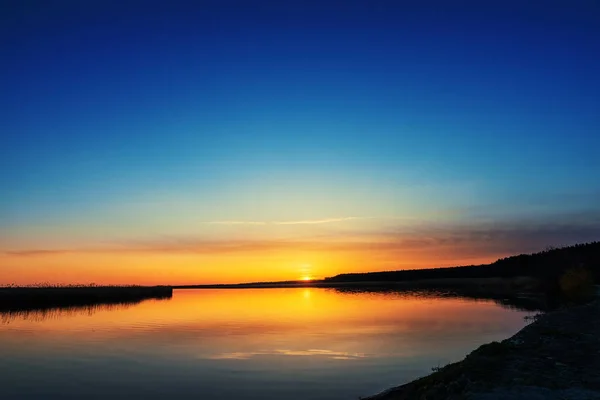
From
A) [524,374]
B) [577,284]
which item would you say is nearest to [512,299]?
[577,284]

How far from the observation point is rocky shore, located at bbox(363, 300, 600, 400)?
51.9 feet

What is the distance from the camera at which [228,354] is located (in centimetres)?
3462

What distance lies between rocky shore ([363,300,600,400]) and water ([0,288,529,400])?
4606 millimetres

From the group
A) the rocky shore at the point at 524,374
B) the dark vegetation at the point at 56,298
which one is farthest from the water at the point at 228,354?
the dark vegetation at the point at 56,298

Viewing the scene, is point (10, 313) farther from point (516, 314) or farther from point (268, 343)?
point (516, 314)

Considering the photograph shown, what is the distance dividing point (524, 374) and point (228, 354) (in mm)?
20789

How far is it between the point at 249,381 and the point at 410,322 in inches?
1206

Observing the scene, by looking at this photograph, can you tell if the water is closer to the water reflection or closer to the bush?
the water reflection

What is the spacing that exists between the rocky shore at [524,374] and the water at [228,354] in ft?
15.1

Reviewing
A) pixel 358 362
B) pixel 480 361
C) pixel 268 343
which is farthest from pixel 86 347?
pixel 480 361

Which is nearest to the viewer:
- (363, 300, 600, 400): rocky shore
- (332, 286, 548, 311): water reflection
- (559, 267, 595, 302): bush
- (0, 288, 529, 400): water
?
(363, 300, 600, 400): rocky shore

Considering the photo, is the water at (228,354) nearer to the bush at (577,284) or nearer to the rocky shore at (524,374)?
the rocky shore at (524,374)

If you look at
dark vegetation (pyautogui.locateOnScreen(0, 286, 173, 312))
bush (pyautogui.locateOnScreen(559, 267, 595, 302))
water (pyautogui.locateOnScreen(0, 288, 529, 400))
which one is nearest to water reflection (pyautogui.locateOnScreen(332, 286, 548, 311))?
bush (pyautogui.locateOnScreen(559, 267, 595, 302))

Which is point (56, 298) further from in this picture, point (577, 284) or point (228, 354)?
point (577, 284)
